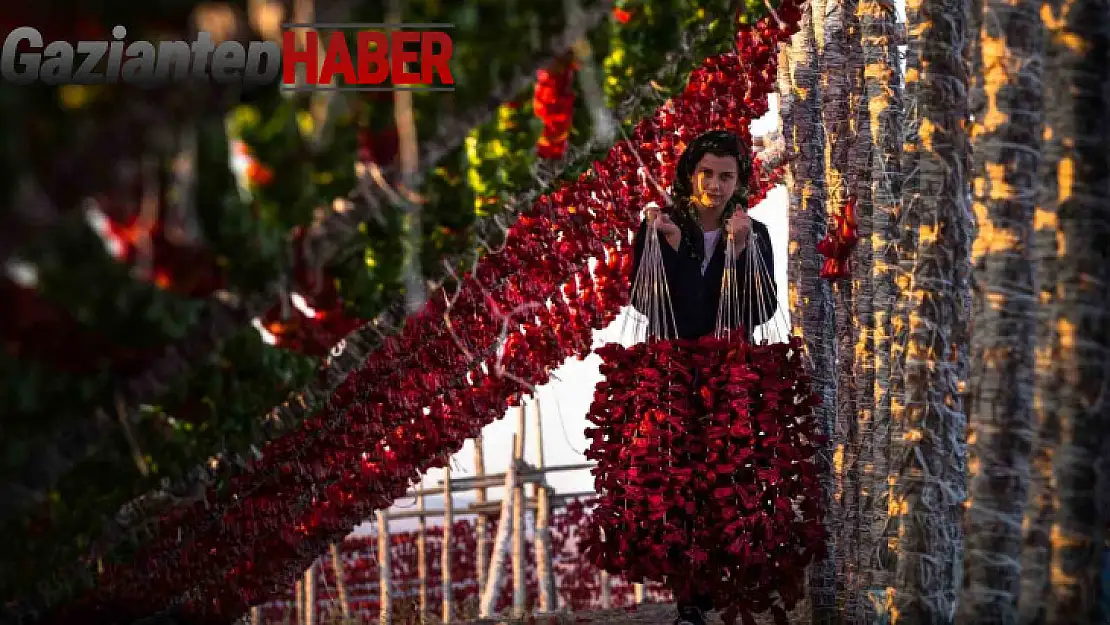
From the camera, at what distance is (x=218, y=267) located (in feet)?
9.23

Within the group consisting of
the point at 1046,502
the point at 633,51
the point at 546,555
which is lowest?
the point at 546,555

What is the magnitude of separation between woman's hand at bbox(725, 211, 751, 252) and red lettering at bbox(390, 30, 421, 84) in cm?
303

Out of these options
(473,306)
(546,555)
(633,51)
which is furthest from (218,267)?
(546,555)

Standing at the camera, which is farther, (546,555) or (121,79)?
(546,555)

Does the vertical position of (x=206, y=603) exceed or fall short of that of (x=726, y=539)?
it falls short

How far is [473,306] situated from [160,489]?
8.37 ft

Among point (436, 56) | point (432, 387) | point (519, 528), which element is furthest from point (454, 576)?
point (436, 56)

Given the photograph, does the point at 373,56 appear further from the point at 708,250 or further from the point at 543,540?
the point at 543,540

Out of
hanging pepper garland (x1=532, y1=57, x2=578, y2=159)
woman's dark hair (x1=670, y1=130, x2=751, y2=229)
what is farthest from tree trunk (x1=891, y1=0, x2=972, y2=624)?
hanging pepper garland (x1=532, y1=57, x2=578, y2=159)

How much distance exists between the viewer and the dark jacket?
599cm

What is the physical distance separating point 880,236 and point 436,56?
12.0ft

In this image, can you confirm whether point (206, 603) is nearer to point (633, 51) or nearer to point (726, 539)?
point (726, 539)

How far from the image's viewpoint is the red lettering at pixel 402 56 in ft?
9.70

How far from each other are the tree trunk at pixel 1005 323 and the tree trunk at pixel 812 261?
3.17 metres
